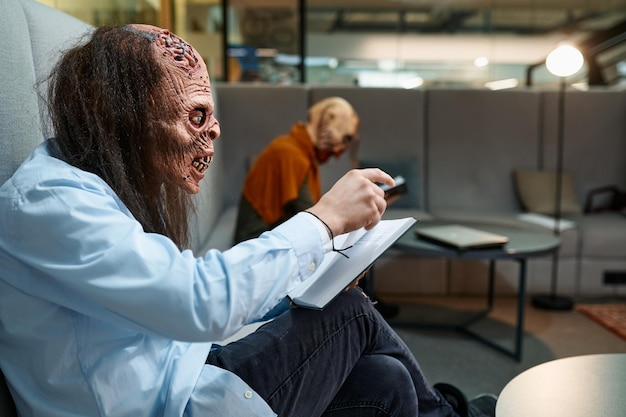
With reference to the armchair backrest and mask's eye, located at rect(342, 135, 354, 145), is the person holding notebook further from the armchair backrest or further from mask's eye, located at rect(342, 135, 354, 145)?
mask's eye, located at rect(342, 135, 354, 145)

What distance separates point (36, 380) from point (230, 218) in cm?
233

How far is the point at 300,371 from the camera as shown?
0.98m

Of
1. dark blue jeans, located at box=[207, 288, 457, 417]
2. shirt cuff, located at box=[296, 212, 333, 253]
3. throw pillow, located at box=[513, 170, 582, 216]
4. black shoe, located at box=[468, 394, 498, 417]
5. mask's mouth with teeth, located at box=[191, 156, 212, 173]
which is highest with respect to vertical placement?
mask's mouth with teeth, located at box=[191, 156, 212, 173]

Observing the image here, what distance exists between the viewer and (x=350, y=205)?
3.03 feet

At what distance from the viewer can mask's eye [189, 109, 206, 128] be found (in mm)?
926

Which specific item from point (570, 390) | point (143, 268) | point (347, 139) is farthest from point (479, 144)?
point (143, 268)

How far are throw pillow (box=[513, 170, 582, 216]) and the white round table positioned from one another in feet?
7.35

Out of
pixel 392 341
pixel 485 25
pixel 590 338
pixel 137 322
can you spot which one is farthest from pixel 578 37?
pixel 137 322

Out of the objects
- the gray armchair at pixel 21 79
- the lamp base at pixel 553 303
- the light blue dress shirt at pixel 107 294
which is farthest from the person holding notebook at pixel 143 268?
the lamp base at pixel 553 303

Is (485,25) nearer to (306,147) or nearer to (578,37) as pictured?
(578,37)

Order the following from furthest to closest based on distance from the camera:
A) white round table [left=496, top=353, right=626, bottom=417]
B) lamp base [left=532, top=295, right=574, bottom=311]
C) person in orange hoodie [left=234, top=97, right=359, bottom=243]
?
lamp base [left=532, top=295, right=574, bottom=311], person in orange hoodie [left=234, top=97, right=359, bottom=243], white round table [left=496, top=353, right=626, bottom=417]

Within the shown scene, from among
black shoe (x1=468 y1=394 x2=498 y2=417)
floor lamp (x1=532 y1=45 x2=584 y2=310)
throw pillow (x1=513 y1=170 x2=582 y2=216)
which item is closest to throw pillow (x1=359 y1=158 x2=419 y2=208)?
throw pillow (x1=513 y1=170 x2=582 y2=216)

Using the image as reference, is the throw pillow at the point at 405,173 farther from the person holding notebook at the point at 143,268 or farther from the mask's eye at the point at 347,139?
the person holding notebook at the point at 143,268

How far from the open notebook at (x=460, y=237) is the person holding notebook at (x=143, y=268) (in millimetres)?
1279
